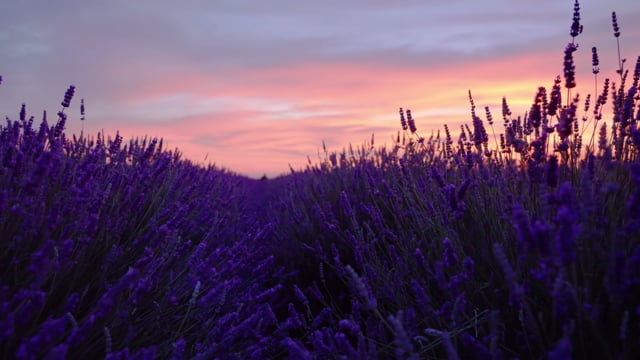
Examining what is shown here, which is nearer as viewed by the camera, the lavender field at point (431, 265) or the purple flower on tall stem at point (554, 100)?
the lavender field at point (431, 265)

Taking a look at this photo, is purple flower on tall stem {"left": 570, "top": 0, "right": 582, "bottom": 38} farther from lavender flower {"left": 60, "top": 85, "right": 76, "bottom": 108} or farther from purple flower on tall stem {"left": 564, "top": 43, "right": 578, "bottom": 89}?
lavender flower {"left": 60, "top": 85, "right": 76, "bottom": 108}

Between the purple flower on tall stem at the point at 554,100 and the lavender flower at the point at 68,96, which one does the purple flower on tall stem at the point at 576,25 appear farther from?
the lavender flower at the point at 68,96

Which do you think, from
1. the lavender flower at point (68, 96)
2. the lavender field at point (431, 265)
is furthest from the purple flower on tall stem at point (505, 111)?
the lavender flower at point (68, 96)

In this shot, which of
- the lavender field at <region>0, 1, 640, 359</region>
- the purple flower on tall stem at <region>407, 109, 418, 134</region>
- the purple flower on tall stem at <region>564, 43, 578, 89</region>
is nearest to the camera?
the lavender field at <region>0, 1, 640, 359</region>

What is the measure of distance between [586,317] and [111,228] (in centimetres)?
181

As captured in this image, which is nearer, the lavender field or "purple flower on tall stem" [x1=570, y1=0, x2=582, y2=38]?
the lavender field

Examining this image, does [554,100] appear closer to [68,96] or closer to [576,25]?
[576,25]

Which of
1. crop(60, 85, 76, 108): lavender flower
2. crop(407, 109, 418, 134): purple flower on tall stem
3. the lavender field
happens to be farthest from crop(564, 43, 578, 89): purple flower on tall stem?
crop(60, 85, 76, 108): lavender flower

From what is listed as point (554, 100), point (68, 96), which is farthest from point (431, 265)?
point (68, 96)

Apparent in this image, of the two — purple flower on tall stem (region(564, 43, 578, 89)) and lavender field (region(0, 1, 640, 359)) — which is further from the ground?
purple flower on tall stem (region(564, 43, 578, 89))

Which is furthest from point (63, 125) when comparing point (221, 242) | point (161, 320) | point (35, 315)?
point (221, 242)

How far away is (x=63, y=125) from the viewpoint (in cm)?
271

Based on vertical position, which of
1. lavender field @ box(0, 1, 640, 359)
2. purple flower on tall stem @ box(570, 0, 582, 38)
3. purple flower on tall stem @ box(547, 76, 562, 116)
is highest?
purple flower on tall stem @ box(570, 0, 582, 38)

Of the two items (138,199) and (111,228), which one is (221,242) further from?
(111,228)
